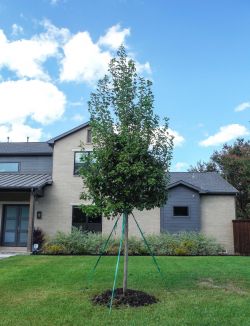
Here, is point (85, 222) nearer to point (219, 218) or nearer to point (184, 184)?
point (184, 184)

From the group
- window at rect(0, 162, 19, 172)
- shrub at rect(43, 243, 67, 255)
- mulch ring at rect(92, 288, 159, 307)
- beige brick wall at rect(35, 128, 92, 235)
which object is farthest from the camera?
window at rect(0, 162, 19, 172)

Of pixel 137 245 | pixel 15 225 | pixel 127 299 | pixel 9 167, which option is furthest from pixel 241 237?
pixel 127 299

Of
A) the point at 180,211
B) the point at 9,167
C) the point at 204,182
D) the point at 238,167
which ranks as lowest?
the point at 180,211

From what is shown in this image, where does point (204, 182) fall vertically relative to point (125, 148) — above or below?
above

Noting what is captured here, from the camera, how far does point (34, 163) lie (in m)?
24.0

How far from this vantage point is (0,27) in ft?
45.2

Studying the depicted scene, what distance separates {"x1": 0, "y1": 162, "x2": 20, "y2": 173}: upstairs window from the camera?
2412 centimetres

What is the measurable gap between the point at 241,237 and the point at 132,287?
13575 millimetres

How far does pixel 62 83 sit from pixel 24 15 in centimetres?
606

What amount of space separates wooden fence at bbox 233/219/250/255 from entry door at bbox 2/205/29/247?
11715 millimetres

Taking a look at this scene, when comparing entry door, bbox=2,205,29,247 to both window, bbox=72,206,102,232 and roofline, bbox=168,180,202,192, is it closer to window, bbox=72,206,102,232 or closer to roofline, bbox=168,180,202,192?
window, bbox=72,206,102,232

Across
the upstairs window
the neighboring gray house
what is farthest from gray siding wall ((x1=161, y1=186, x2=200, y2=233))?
the upstairs window

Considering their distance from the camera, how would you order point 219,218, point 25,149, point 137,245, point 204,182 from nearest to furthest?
point 137,245
point 219,218
point 204,182
point 25,149

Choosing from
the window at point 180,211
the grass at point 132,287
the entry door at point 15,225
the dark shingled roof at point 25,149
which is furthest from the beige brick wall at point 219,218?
the entry door at point 15,225
